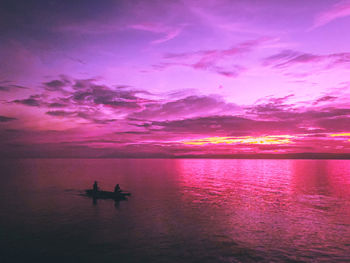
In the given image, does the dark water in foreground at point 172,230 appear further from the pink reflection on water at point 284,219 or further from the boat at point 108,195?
the boat at point 108,195

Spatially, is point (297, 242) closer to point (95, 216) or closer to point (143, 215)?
point (143, 215)

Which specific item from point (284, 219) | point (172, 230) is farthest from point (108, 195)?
point (284, 219)

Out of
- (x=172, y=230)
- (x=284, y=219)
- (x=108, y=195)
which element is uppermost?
(x=108, y=195)

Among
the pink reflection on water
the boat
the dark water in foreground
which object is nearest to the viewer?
the dark water in foreground

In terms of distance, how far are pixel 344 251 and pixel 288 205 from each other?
74.0 ft

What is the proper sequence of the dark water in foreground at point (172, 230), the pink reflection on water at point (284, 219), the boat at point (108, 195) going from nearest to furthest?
1. the dark water in foreground at point (172, 230)
2. the pink reflection on water at point (284, 219)
3. the boat at point (108, 195)

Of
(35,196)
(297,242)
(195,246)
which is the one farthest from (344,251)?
(35,196)

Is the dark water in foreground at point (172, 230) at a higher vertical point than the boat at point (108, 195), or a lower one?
lower

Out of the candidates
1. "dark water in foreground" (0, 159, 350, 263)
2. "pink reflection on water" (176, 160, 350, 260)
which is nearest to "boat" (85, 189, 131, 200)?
"dark water in foreground" (0, 159, 350, 263)

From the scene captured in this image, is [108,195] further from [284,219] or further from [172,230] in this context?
[284,219]

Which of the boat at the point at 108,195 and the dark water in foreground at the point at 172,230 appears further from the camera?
the boat at the point at 108,195

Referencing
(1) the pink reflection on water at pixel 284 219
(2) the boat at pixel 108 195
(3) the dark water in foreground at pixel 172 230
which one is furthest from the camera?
(2) the boat at pixel 108 195

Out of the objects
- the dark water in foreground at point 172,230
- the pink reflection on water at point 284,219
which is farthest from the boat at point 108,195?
the pink reflection on water at point 284,219

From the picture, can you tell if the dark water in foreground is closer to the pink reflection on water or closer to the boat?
the pink reflection on water
